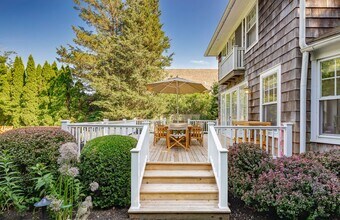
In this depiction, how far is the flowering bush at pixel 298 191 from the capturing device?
10.3ft

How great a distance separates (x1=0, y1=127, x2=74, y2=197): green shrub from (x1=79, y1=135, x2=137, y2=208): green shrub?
1.85ft

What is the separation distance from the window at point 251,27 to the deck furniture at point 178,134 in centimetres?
361

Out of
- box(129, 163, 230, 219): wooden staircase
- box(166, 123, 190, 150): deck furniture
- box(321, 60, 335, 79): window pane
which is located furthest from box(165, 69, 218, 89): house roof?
box(129, 163, 230, 219): wooden staircase

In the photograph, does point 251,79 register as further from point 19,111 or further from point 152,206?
point 19,111

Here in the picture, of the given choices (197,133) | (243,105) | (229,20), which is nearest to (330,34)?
(197,133)

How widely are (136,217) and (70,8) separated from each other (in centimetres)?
1774

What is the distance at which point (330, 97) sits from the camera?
431cm

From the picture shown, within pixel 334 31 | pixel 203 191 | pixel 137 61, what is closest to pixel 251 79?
pixel 334 31

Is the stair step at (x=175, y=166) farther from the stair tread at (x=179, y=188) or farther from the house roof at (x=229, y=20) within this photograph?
the house roof at (x=229, y=20)

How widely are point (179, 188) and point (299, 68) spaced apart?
344 centimetres

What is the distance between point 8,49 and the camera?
17984 mm

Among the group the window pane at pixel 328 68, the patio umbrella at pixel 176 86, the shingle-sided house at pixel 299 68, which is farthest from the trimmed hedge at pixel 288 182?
the patio umbrella at pixel 176 86

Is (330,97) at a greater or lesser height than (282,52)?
lesser

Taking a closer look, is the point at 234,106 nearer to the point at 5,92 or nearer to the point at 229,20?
the point at 229,20
